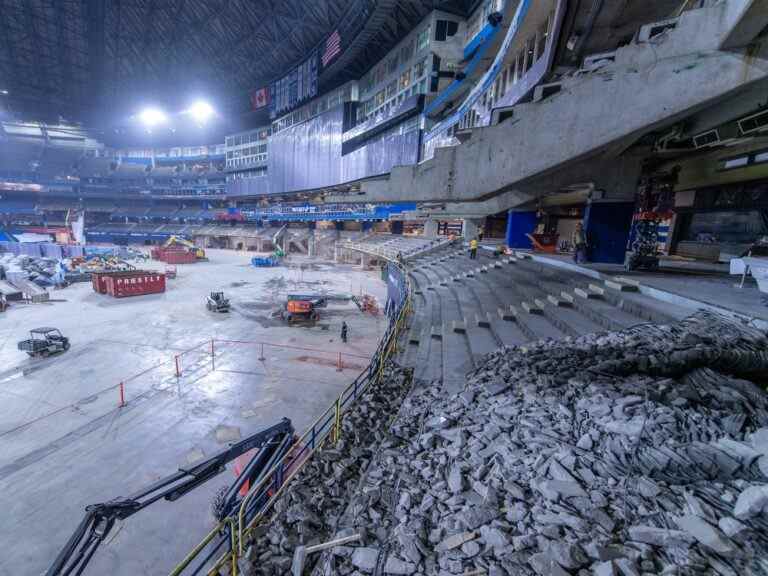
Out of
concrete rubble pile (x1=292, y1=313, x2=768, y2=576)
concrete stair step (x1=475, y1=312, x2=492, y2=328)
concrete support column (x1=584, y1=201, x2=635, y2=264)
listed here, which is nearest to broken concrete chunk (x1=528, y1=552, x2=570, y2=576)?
concrete rubble pile (x1=292, y1=313, x2=768, y2=576)

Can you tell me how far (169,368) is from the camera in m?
12.1

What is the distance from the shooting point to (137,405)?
9.64 m

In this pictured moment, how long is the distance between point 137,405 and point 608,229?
1670 centimetres

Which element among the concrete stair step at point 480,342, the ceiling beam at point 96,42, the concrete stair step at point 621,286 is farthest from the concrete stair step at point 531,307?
the ceiling beam at point 96,42

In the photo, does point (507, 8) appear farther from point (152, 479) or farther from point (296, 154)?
point (296, 154)

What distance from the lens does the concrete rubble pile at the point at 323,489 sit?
3.82m

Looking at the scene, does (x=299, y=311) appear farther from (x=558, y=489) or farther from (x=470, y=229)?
(x=558, y=489)

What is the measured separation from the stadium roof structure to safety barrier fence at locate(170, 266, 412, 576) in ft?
109

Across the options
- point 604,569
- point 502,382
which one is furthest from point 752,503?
point 502,382

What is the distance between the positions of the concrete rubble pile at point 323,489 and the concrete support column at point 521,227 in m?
16.1

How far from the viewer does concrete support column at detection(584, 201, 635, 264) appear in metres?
10.8

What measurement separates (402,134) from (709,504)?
34.4m

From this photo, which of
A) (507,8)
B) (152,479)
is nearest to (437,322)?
(152,479)

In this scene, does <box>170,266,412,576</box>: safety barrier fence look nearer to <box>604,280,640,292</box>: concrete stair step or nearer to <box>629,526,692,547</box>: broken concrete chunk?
<box>629,526,692,547</box>: broken concrete chunk
